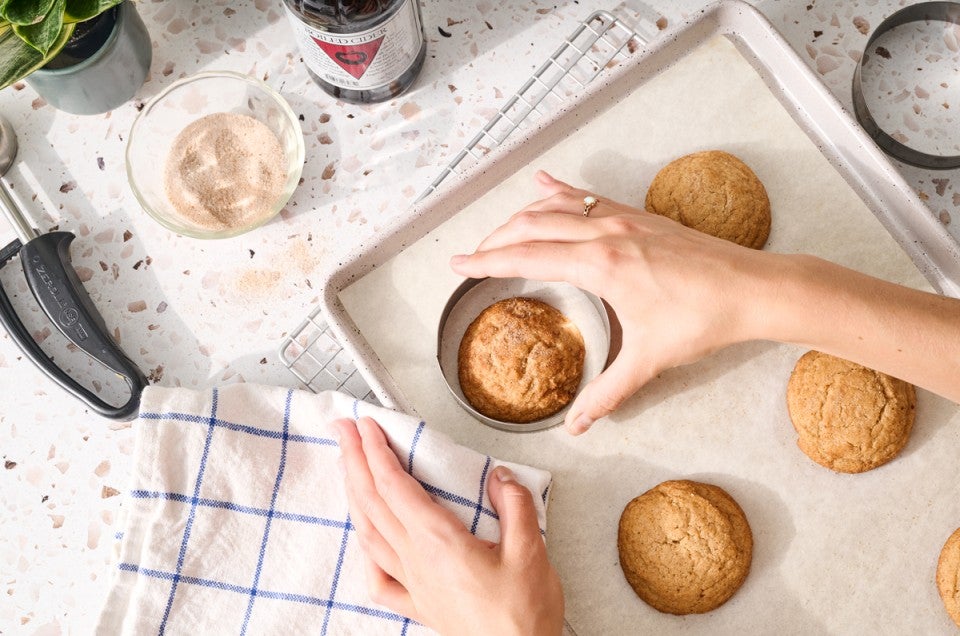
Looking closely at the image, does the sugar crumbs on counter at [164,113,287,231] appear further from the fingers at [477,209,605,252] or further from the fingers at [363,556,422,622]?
the fingers at [363,556,422,622]

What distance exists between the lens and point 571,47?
125cm

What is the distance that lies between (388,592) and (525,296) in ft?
1.35

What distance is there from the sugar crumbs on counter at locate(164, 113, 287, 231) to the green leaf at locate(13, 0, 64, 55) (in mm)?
287

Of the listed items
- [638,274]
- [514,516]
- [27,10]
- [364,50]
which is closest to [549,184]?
[638,274]

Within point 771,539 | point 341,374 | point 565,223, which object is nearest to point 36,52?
point 341,374

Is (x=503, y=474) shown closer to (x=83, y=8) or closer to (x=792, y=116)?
(x=792, y=116)

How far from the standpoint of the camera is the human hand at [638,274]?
96 centimetres

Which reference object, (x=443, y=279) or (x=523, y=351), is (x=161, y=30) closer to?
(x=443, y=279)

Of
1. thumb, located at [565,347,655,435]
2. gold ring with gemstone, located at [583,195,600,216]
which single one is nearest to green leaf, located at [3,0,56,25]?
gold ring with gemstone, located at [583,195,600,216]

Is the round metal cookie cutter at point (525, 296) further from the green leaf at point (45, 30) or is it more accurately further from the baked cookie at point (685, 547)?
the green leaf at point (45, 30)

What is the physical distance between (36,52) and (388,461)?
2.14ft

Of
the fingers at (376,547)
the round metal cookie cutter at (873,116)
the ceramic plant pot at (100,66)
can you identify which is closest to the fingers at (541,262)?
the fingers at (376,547)

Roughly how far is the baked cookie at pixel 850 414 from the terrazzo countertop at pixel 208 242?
1.09 ft

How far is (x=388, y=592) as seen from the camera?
100cm
